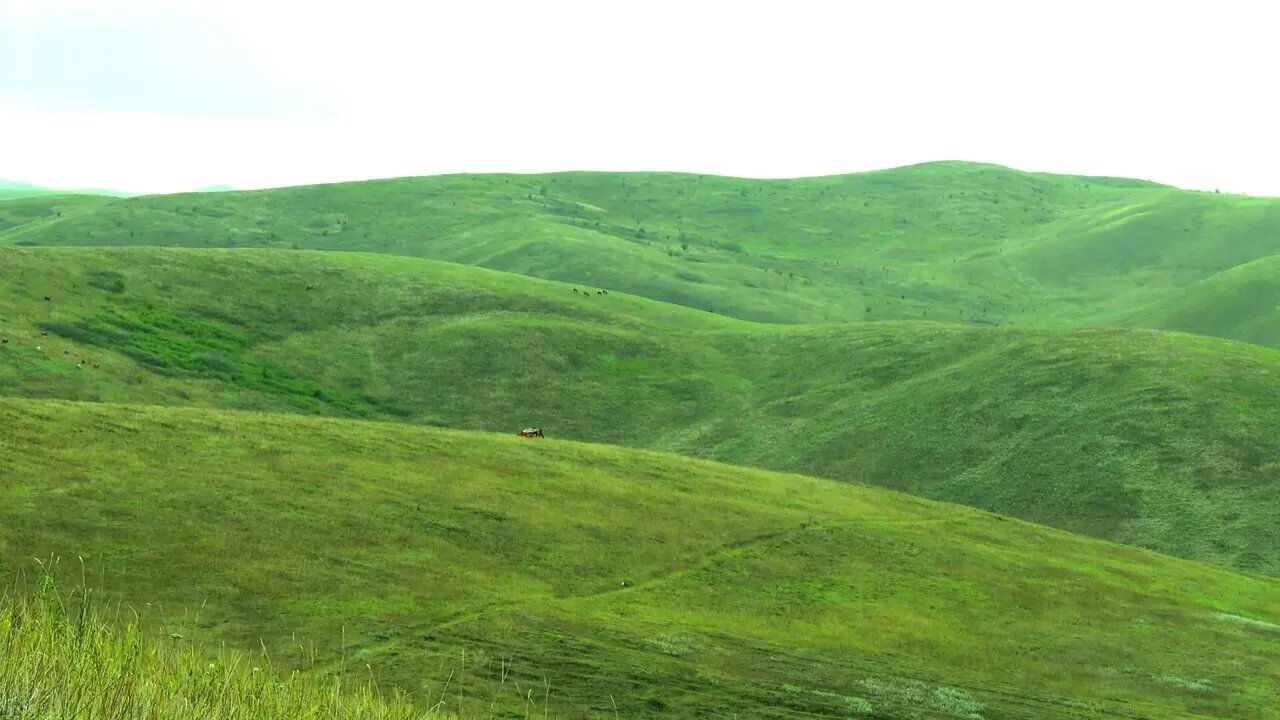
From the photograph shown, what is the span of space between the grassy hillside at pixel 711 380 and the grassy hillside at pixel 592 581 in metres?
18.8

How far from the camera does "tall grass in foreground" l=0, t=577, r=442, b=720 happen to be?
10227mm

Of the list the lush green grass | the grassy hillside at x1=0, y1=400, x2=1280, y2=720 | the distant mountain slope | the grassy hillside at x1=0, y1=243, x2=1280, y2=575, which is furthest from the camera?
the lush green grass

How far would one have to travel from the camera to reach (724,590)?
37.7 meters

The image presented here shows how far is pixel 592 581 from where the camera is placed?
1431 inches

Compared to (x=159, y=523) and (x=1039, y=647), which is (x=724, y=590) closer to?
(x=1039, y=647)

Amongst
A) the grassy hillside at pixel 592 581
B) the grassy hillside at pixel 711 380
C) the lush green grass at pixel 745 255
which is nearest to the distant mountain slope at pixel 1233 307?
the lush green grass at pixel 745 255

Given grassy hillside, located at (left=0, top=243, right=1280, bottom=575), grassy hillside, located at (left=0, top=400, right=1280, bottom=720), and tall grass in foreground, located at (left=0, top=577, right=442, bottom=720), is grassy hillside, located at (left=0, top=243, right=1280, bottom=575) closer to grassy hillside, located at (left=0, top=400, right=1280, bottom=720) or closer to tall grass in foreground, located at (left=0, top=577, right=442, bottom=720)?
grassy hillside, located at (left=0, top=400, right=1280, bottom=720)

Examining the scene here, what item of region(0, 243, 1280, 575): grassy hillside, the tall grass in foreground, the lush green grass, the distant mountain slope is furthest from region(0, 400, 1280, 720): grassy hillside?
the lush green grass

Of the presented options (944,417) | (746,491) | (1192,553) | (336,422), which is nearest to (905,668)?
(746,491)

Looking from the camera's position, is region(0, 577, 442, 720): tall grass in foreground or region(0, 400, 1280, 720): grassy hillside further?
region(0, 400, 1280, 720): grassy hillside

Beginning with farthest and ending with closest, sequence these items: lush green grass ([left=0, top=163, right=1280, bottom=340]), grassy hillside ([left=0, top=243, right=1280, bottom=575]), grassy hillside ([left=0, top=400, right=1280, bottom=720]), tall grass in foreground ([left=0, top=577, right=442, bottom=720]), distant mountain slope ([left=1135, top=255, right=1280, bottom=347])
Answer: lush green grass ([left=0, top=163, right=1280, bottom=340]), distant mountain slope ([left=1135, top=255, right=1280, bottom=347]), grassy hillside ([left=0, top=243, right=1280, bottom=575]), grassy hillside ([left=0, top=400, right=1280, bottom=720]), tall grass in foreground ([left=0, top=577, right=442, bottom=720])

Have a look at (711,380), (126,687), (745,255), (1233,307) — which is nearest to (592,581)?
(126,687)

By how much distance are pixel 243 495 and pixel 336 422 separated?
42.7 ft

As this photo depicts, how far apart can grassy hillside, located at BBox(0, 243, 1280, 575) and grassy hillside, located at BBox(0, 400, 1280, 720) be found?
18813 mm
